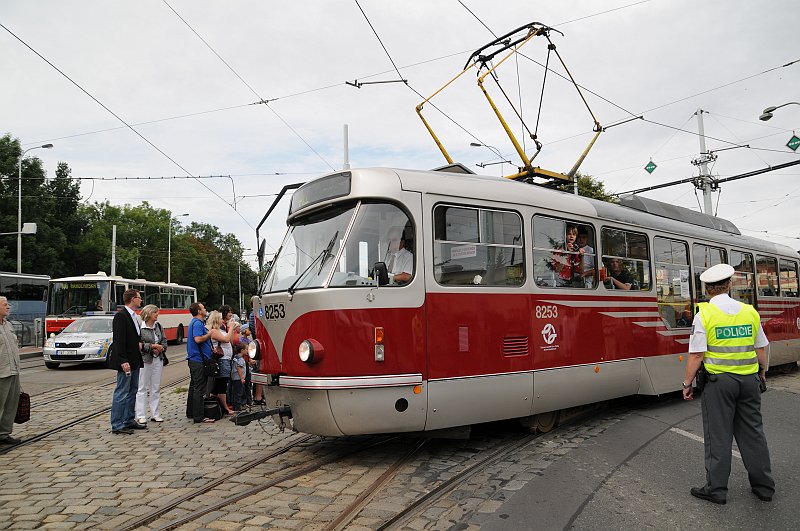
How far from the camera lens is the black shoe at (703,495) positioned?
4.62m

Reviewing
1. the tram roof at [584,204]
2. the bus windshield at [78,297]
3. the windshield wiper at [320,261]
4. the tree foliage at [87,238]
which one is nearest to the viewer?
the windshield wiper at [320,261]

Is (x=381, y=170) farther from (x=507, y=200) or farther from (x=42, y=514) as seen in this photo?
(x=42, y=514)

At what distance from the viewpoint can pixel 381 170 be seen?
6082 millimetres

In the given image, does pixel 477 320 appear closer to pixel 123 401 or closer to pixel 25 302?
pixel 123 401

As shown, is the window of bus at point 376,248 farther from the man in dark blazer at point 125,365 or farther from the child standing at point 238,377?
the child standing at point 238,377

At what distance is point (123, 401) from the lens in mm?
7711

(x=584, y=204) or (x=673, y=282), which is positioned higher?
(x=584, y=204)

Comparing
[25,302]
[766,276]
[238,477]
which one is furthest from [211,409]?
[25,302]

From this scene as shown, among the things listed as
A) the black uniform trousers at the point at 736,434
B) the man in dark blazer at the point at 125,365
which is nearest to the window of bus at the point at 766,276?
the black uniform trousers at the point at 736,434

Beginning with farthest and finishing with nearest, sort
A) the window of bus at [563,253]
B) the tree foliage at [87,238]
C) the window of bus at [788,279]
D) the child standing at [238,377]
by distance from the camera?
1. the tree foliage at [87,238]
2. the window of bus at [788,279]
3. the child standing at [238,377]
4. the window of bus at [563,253]

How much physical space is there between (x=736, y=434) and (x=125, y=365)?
22.8 ft

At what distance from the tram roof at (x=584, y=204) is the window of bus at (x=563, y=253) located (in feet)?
0.72

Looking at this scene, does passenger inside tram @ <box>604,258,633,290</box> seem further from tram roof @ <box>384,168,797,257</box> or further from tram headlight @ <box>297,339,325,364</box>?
tram headlight @ <box>297,339,325,364</box>

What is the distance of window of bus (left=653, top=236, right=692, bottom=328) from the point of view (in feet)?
29.5
